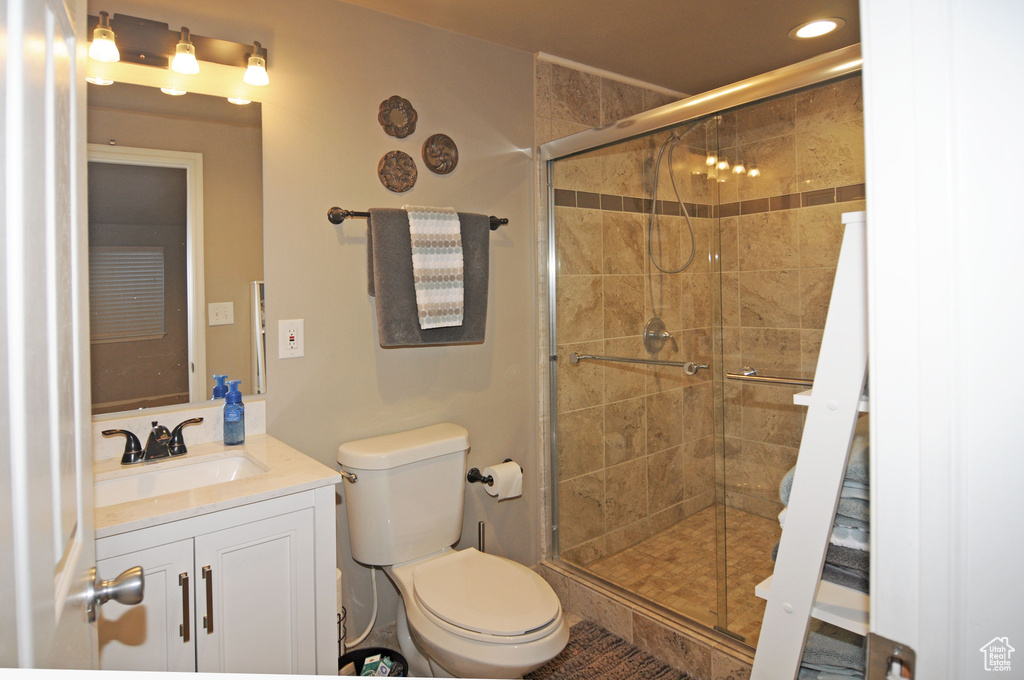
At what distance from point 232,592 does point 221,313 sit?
841mm

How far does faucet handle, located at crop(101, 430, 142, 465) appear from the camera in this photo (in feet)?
5.28

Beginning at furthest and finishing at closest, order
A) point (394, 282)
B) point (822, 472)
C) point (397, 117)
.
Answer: point (397, 117)
point (394, 282)
point (822, 472)

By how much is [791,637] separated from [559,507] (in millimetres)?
1757

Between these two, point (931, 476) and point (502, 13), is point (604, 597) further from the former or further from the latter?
point (502, 13)

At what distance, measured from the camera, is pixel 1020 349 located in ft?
1.45

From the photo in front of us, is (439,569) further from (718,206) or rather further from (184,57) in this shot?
(184,57)

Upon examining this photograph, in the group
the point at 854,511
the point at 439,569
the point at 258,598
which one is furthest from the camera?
the point at 439,569

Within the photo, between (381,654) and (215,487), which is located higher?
(215,487)

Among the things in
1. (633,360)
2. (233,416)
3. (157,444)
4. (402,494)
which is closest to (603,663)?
(402,494)

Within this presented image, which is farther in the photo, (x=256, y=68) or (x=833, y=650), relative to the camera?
(x=256, y=68)

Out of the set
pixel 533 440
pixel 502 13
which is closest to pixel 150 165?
pixel 502 13

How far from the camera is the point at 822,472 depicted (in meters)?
0.91

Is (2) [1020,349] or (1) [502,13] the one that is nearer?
(2) [1020,349]

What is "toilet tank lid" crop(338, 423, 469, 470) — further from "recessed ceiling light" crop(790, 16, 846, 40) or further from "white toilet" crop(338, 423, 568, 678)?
"recessed ceiling light" crop(790, 16, 846, 40)
